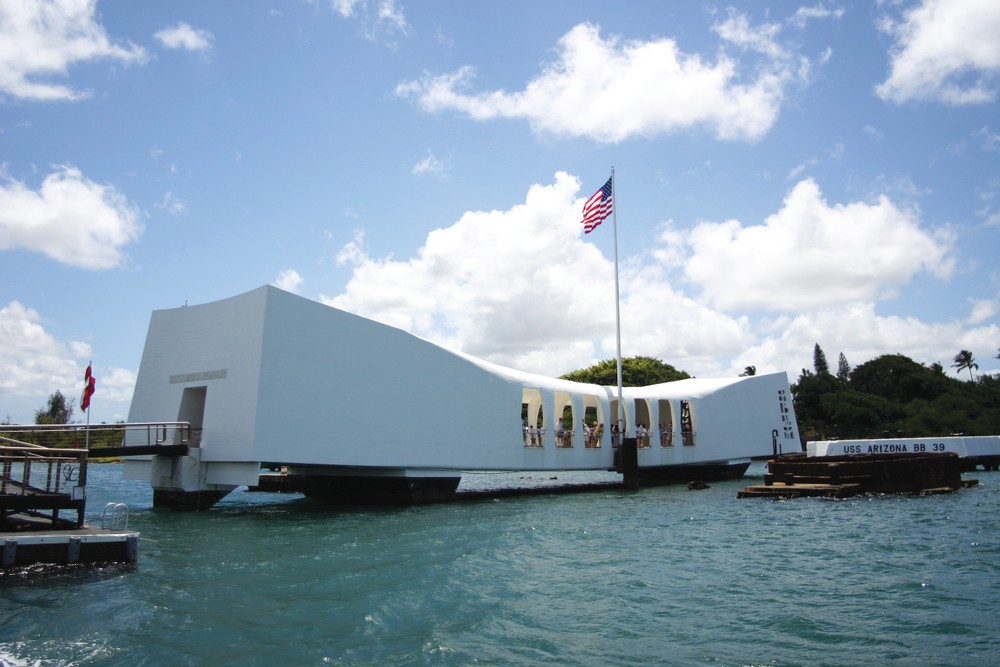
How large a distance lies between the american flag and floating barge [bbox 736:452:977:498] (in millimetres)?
10886

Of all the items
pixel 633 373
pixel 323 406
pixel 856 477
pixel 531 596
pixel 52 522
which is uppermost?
pixel 633 373

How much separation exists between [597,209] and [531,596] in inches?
761

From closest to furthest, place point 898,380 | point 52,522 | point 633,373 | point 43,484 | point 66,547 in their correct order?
point 66,547, point 43,484, point 52,522, point 633,373, point 898,380

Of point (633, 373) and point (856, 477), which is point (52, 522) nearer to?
point (856, 477)

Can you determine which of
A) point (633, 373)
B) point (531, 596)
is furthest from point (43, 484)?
point (633, 373)

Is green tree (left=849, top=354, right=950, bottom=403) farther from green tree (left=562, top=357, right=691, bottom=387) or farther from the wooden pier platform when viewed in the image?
the wooden pier platform

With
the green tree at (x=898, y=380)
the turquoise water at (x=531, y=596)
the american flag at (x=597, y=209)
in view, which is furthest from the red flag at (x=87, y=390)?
the green tree at (x=898, y=380)

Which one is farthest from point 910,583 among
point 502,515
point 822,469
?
point 822,469

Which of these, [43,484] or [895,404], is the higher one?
[895,404]

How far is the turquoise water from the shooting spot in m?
7.25

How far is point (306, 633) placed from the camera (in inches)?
307

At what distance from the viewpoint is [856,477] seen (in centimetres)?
2314

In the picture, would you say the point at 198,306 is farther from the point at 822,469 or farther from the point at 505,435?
the point at 822,469

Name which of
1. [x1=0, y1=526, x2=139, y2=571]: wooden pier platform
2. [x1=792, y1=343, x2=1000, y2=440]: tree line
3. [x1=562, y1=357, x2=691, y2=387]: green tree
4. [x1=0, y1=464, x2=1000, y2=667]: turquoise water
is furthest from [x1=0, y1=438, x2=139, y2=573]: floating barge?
[x1=792, y1=343, x2=1000, y2=440]: tree line
